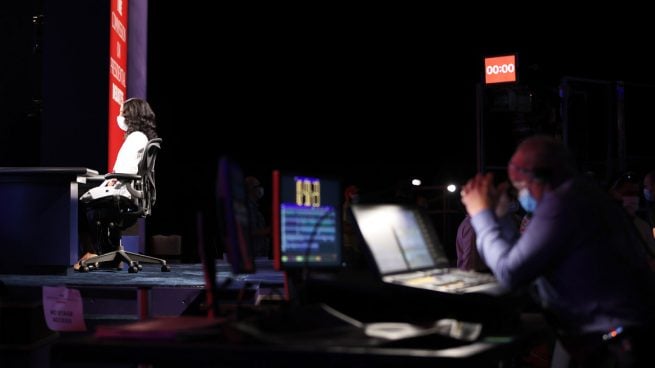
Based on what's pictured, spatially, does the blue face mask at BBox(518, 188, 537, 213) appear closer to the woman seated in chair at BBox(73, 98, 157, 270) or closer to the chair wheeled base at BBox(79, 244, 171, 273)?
the chair wheeled base at BBox(79, 244, 171, 273)

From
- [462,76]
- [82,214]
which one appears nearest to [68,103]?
[82,214]

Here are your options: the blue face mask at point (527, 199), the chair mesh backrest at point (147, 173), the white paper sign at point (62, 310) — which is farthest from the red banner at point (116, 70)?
the blue face mask at point (527, 199)

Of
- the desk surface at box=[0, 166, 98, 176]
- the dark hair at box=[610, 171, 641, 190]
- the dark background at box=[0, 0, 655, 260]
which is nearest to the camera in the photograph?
the dark hair at box=[610, 171, 641, 190]

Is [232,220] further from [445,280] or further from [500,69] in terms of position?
[500,69]

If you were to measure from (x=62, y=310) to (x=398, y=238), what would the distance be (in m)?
1.31

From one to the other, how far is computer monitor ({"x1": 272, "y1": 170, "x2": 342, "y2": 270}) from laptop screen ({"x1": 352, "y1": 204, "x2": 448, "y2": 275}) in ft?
0.42

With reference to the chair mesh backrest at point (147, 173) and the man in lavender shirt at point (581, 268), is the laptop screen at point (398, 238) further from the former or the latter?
the chair mesh backrest at point (147, 173)

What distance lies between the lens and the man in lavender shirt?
1938 millimetres

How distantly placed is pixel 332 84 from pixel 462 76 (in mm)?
3543

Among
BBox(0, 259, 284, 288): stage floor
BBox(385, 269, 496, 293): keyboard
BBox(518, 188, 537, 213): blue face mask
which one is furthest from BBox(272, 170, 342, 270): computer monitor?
BBox(0, 259, 284, 288): stage floor

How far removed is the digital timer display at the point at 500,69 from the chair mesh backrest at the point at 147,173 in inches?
182

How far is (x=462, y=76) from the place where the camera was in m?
19.8

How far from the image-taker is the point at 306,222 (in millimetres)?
2162

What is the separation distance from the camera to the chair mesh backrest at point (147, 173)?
5723 mm
